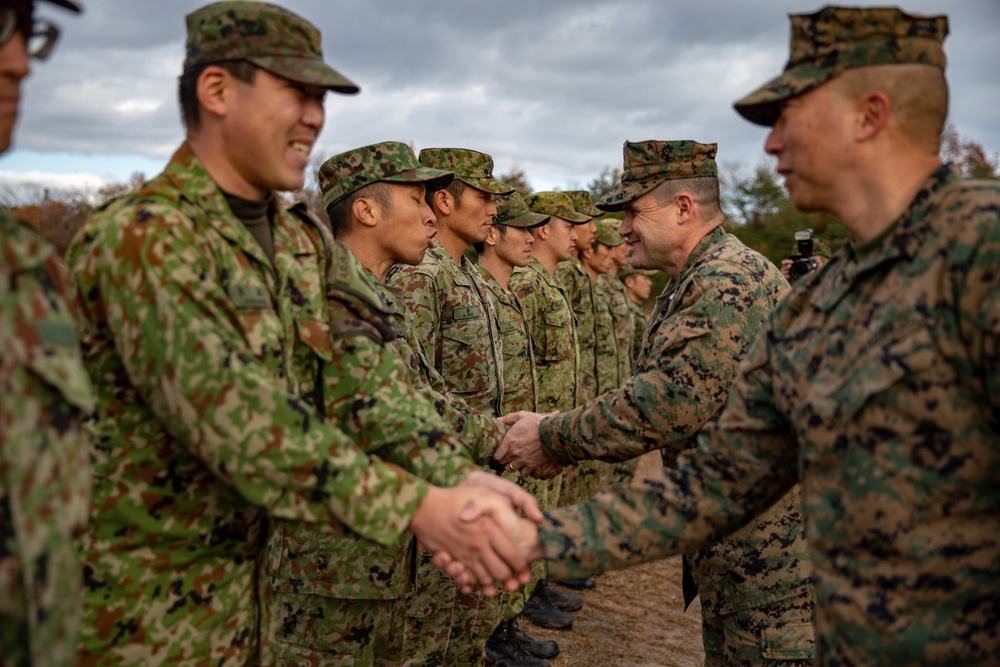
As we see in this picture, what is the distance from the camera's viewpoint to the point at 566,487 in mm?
9039

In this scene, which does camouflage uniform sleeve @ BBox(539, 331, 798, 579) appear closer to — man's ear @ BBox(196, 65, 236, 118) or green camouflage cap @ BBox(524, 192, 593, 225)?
man's ear @ BBox(196, 65, 236, 118)

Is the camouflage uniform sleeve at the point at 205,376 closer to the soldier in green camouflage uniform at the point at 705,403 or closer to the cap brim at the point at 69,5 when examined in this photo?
the cap brim at the point at 69,5

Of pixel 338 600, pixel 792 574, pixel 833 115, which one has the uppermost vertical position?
pixel 833 115

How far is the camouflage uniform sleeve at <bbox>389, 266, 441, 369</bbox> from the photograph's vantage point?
5.30 meters

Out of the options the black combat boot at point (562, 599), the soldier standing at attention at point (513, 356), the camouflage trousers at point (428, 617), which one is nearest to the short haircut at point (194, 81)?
the camouflage trousers at point (428, 617)

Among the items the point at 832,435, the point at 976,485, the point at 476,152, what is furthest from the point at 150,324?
the point at 476,152

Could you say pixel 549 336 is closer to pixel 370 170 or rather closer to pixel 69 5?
pixel 370 170

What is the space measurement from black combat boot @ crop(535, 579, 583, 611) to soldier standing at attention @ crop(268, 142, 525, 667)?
11.6ft

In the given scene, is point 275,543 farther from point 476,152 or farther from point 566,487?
point 566,487

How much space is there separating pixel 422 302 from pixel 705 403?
1.96 metres

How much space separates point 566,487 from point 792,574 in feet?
17.0

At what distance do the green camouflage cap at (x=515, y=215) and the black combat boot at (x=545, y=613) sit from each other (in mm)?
3141

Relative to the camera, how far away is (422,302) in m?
5.34

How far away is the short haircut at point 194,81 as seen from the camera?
9.04ft
